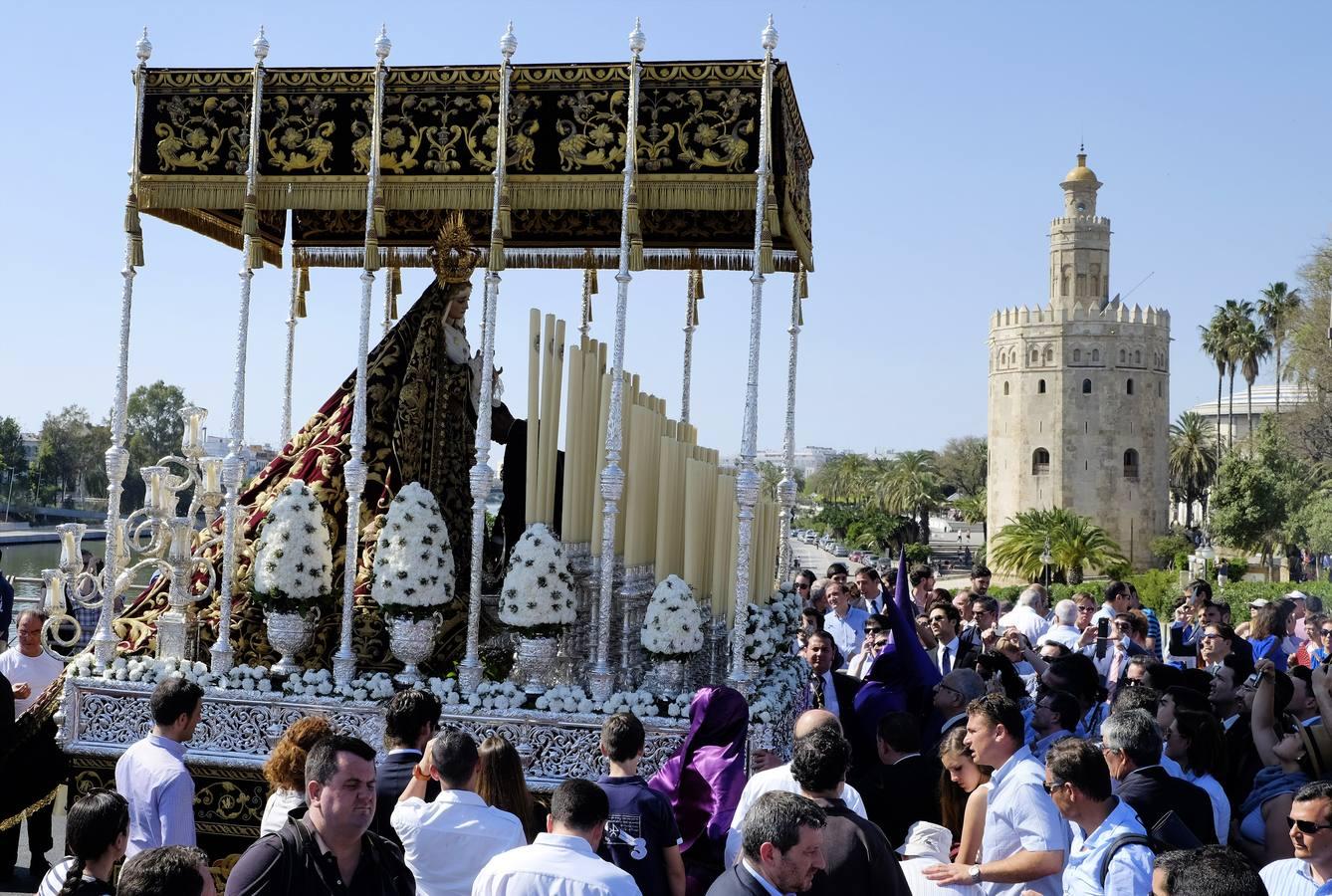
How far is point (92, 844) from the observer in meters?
3.90

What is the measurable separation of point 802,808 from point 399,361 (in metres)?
6.32

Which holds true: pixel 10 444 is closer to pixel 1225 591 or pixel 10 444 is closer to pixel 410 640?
pixel 1225 591

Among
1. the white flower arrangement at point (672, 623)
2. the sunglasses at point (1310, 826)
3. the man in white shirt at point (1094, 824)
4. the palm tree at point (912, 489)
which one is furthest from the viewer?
the palm tree at point (912, 489)

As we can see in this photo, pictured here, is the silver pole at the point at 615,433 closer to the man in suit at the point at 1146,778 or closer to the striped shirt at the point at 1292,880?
the man in suit at the point at 1146,778

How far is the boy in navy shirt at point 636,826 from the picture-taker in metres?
4.85

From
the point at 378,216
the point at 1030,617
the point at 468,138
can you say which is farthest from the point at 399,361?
the point at 1030,617

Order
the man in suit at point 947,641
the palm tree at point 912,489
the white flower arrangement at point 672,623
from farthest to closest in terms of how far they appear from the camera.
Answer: the palm tree at point 912,489, the man in suit at point 947,641, the white flower arrangement at point 672,623

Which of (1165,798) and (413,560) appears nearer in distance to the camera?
(1165,798)

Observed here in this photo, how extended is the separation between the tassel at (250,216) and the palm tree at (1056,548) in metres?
43.7

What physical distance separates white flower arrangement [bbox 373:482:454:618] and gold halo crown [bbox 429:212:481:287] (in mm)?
2016

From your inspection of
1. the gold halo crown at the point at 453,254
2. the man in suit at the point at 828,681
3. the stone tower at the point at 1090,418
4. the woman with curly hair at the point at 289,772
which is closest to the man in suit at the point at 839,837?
the woman with curly hair at the point at 289,772

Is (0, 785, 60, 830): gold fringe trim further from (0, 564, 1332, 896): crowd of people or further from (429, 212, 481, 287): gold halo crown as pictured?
(429, 212, 481, 287): gold halo crown

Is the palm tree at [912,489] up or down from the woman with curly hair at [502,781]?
up

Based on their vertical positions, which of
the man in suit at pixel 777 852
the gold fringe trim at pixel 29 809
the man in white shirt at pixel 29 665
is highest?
the man in suit at pixel 777 852
